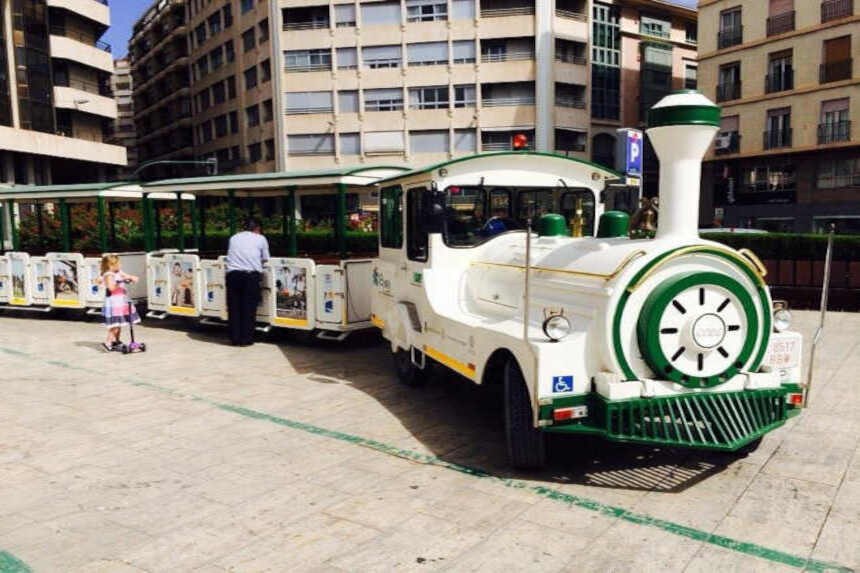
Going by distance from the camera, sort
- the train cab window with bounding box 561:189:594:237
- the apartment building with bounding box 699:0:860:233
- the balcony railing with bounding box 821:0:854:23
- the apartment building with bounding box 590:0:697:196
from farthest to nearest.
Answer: the apartment building with bounding box 590:0:697:196
the apartment building with bounding box 699:0:860:233
the balcony railing with bounding box 821:0:854:23
the train cab window with bounding box 561:189:594:237

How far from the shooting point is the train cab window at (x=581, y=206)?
7133mm

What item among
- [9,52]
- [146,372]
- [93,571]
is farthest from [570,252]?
[9,52]

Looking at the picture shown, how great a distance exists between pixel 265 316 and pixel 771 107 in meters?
30.0

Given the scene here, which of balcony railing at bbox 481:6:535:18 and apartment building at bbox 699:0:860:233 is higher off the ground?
balcony railing at bbox 481:6:535:18

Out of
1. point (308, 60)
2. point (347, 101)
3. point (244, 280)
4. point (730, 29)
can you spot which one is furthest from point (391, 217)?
point (308, 60)

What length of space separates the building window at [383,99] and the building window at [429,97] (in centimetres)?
74

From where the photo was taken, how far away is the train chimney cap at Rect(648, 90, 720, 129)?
4.57 meters

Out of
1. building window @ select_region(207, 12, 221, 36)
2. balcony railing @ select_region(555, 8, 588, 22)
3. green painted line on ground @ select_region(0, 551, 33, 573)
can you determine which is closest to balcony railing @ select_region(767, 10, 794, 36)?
balcony railing @ select_region(555, 8, 588, 22)

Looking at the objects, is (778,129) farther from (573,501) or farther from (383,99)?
(573,501)

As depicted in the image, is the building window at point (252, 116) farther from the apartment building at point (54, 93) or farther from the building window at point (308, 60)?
the apartment building at point (54, 93)

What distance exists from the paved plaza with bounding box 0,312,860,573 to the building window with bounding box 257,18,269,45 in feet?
128

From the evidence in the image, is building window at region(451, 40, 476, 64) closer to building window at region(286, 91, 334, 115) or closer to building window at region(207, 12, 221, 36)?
building window at region(286, 91, 334, 115)

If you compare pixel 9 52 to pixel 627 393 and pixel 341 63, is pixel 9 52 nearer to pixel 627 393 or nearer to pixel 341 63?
pixel 341 63

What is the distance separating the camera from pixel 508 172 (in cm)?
692
